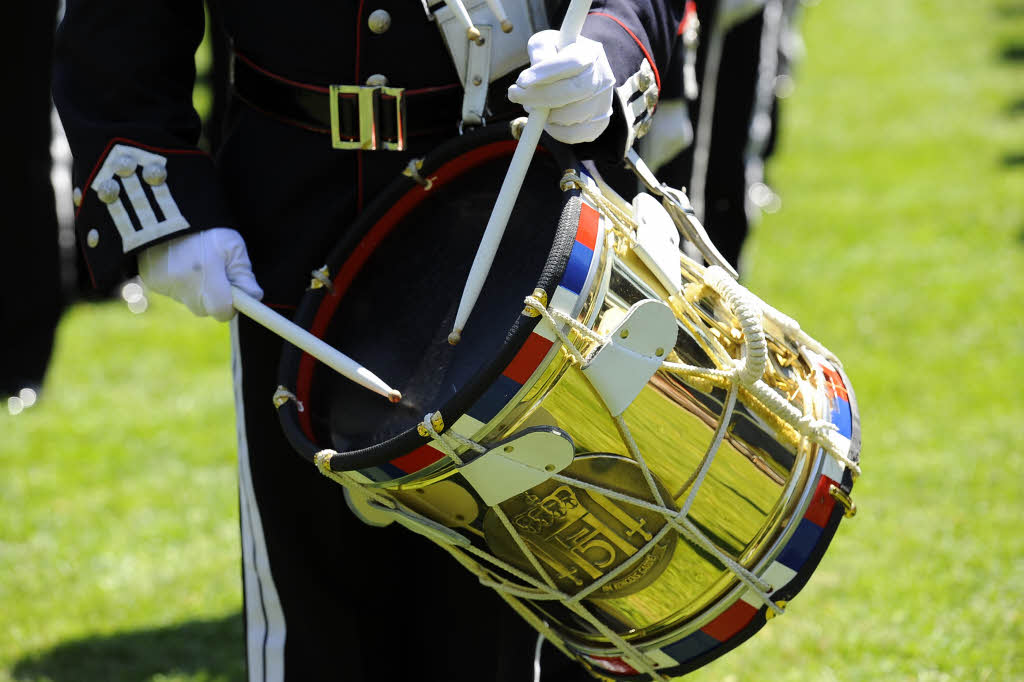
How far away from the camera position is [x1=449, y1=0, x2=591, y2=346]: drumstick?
1404 millimetres

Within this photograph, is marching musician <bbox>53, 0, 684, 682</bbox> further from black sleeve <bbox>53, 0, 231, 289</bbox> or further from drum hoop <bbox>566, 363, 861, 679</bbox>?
drum hoop <bbox>566, 363, 861, 679</bbox>

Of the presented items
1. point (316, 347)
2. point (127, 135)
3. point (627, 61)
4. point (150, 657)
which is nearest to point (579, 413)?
point (316, 347)

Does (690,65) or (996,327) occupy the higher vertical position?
(690,65)

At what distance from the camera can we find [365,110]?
162cm

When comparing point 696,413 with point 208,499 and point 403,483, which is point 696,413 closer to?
point 403,483

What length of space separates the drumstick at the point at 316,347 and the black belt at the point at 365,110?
25 centimetres

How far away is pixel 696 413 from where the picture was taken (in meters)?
1.49

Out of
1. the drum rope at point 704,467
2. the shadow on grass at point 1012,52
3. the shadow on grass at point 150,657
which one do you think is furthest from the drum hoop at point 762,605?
the shadow on grass at point 1012,52

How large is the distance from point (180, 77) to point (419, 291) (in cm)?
45

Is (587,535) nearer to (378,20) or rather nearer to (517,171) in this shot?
(517,171)

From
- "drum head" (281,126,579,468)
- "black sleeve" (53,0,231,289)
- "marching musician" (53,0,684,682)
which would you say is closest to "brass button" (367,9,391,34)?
"marching musician" (53,0,684,682)

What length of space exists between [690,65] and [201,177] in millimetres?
1192

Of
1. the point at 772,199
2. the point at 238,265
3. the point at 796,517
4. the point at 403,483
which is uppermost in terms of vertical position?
the point at 238,265

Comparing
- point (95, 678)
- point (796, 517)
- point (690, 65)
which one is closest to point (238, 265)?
point (796, 517)
